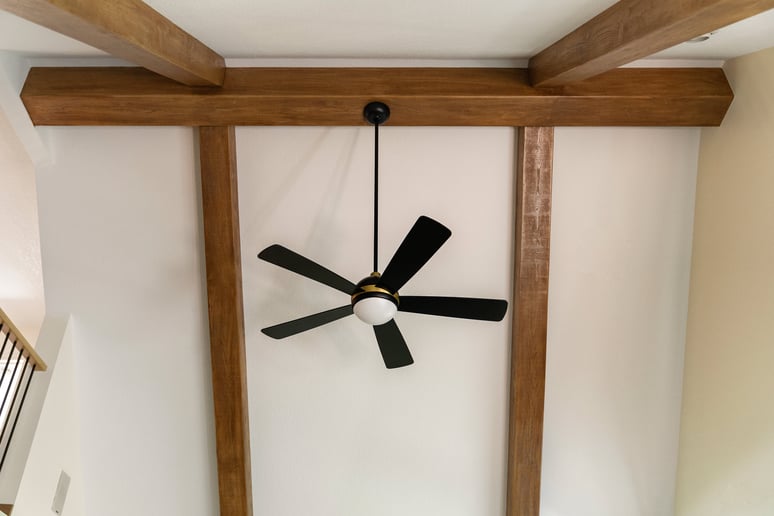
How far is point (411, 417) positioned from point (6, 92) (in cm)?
249

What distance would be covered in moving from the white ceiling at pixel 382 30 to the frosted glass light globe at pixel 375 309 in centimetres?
103

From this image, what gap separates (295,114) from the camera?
2896 millimetres

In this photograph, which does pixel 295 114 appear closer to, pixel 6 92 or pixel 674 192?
pixel 6 92

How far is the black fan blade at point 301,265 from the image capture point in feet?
8.07

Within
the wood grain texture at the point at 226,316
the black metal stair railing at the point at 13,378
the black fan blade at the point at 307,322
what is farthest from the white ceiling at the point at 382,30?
the black metal stair railing at the point at 13,378

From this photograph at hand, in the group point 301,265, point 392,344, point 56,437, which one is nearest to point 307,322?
point 301,265

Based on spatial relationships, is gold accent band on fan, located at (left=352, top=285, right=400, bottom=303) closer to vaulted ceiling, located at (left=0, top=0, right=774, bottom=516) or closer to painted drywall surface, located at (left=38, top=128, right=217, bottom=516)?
vaulted ceiling, located at (left=0, top=0, right=774, bottom=516)

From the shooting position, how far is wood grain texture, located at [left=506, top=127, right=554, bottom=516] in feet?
9.91

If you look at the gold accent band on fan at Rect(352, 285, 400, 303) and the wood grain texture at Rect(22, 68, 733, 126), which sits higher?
the wood grain texture at Rect(22, 68, 733, 126)

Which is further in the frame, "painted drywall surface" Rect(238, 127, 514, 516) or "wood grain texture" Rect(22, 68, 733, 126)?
"painted drywall surface" Rect(238, 127, 514, 516)

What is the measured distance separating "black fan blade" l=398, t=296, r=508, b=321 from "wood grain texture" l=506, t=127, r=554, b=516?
0.68m

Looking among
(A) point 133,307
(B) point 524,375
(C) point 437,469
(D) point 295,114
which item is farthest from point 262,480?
(D) point 295,114

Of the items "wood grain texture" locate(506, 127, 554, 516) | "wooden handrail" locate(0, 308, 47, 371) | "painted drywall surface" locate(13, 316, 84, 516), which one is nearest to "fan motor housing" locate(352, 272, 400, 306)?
"wood grain texture" locate(506, 127, 554, 516)

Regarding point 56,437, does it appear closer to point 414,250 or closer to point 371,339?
point 371,339
